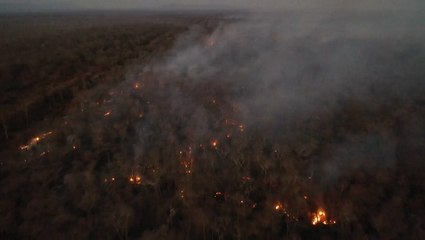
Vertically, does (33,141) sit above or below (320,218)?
above

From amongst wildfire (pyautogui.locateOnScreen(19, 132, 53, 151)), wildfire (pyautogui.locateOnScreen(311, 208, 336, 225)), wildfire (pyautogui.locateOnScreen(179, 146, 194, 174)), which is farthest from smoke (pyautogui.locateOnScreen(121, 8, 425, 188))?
wildfire (pyautogui.locateOnScreen(19, 132, 53, 151))

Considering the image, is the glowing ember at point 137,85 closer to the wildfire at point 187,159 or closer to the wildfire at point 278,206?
the wildfire at point 187,159

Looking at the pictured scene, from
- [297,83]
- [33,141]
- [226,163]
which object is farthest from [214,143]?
[297,83]

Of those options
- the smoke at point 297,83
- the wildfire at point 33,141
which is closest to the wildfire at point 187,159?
the smoke at point 297,83

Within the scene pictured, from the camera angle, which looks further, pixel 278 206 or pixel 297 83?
pixel 297 83

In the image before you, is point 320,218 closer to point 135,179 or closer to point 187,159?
point 187,159

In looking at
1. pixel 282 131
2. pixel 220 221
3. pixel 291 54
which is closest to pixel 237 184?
pixel 220 221

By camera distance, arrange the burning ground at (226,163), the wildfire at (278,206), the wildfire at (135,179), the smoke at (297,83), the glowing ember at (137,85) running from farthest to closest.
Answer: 1. the glowing ember at (137,85)
2. the smoke at (297,83)
3. the wildfire at (135,179)
4. the wildfire at (278,206)
5. the burning ground at (226,163)
